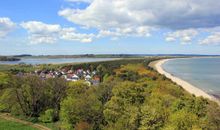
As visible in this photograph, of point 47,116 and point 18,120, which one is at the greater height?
point 47,116

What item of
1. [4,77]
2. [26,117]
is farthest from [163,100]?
[4,77]

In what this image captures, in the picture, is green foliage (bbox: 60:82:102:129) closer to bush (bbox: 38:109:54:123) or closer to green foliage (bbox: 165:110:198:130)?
bush (bbox: 38:109:54:123)

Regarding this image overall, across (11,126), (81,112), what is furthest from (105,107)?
(11,126)

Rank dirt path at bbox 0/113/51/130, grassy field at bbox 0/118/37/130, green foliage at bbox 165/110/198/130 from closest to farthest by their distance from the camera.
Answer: green foliage at bbox 165/110/198/130
grassy field at bbox 0/118/37/130
dirt path at bbox 0/113/51/130

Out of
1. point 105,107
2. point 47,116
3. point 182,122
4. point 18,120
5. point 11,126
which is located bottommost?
point 18,120

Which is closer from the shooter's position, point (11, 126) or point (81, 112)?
point (81, 112)

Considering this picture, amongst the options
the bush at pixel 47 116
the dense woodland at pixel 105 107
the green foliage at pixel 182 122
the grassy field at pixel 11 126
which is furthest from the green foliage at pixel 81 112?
the green foliage at pixel 182 122

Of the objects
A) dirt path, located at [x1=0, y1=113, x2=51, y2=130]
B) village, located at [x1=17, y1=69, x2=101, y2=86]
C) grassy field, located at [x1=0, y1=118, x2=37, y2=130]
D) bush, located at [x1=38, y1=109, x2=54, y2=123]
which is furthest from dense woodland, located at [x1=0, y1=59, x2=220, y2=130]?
village, located at [x1=17, y1=69, x2=101, y2=86]

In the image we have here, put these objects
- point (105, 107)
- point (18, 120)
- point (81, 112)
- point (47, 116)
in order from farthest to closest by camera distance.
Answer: point (18, 120) → point (47, 116) → point (81, 112) → point (105, 107)

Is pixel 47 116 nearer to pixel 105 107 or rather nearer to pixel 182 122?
pixel 105 107
